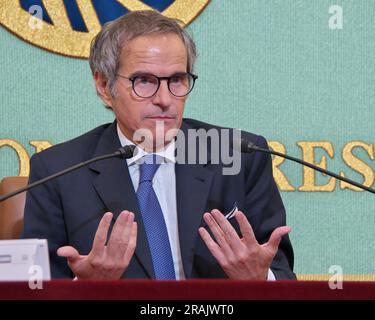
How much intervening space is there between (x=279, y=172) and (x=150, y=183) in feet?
2.76

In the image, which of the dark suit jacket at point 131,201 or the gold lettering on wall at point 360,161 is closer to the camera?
the dark suit jacket at point 131,201

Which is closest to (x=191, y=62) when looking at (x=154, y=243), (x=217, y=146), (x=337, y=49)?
(x=217, y=146)

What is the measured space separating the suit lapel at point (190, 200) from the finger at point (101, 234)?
371mm

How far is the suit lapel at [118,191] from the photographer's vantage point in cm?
189

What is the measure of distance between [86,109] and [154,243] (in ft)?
3.06

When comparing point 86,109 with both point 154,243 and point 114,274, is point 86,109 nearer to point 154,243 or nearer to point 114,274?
point 154,243

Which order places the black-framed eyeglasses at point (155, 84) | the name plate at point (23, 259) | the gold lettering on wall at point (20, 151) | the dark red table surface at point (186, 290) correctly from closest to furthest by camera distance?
1. the dark red table surface at point (186, 290)
2. the name plate at point (23, 259)
3. the black-framed eyeglasses at point (155, 84)
4. the gold lettering on wall at point (20, 151)

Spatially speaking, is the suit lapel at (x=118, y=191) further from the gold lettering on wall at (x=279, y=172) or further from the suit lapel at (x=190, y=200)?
the gold lettering on wall at (x=279, y=172)

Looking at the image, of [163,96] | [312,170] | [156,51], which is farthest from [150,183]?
[312,170]

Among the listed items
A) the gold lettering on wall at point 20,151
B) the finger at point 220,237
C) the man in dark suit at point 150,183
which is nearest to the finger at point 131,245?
the finger at point 220,237

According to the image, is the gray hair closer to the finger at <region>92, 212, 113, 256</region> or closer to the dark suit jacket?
the dark suit jacket

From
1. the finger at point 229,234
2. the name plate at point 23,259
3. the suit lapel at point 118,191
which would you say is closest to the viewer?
the name plate at point 23,259

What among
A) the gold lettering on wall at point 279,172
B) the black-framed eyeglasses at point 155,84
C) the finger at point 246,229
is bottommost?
the finger at point 246,229

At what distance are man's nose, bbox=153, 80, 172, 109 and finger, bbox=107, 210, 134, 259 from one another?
0.46 meters
